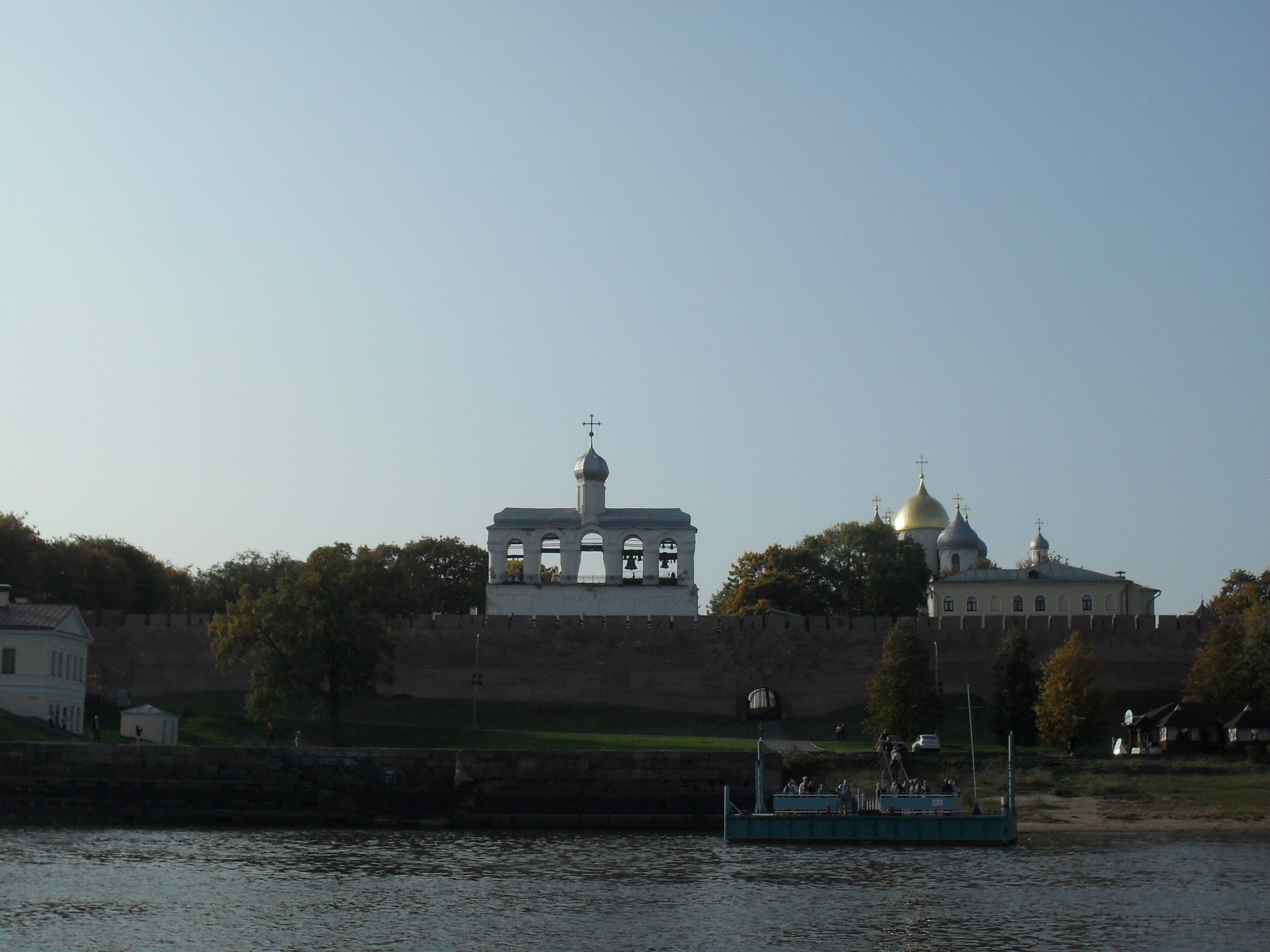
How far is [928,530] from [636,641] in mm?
44317

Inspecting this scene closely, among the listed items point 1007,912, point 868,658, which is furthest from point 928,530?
point 1007,912

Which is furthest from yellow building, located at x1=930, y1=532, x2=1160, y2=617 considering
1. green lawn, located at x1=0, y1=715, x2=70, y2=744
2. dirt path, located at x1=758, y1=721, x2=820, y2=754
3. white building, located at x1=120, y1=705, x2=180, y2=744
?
green lawn, located at x1=0, y1=715, x2=70, y2=744

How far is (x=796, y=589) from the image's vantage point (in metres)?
81.7

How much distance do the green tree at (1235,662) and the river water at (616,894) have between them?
553 inches

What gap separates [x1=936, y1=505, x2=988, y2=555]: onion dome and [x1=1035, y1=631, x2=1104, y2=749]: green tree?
152 feet

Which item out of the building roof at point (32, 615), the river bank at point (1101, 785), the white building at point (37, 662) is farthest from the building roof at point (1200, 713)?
the building roof at point (32, 615)

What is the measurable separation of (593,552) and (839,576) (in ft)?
48.3

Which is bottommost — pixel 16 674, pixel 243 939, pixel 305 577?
pixel 243 939

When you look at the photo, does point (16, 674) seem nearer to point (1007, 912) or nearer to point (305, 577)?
point (305, 577)

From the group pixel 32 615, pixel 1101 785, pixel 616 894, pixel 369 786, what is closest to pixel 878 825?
pixel 1101 785

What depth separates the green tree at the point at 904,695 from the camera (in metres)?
50.6

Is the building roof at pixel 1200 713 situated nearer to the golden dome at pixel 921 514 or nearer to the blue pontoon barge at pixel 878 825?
the blue pontoon barge at pixel 878 825

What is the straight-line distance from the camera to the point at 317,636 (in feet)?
167

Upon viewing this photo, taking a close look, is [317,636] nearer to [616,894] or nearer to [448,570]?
[616,894]
